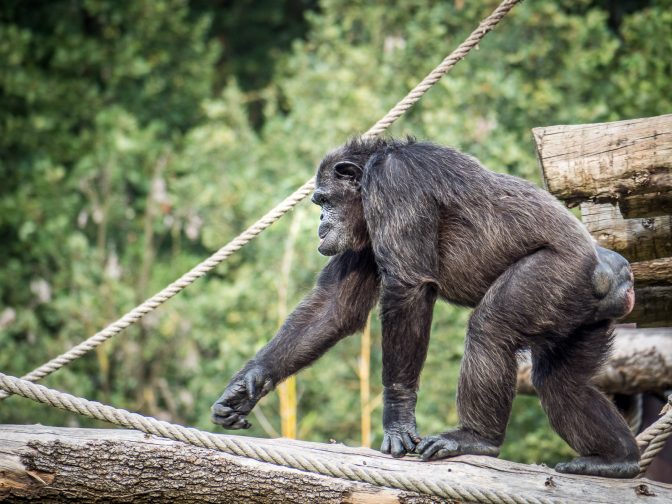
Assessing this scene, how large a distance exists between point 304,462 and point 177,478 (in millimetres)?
656

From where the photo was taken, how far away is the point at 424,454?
15.3 feet

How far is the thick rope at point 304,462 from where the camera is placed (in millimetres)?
4180

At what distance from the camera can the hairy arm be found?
5.36 m

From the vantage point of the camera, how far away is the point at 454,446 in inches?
185

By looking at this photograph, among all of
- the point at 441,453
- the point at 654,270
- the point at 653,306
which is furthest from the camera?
the point at 653,306

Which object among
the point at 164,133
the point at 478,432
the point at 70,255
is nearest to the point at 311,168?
the point at 70,255

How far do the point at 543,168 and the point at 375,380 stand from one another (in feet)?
18.5

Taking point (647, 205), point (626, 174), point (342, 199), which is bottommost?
point (342, 199)

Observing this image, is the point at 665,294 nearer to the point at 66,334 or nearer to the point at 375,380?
the point at 375,380

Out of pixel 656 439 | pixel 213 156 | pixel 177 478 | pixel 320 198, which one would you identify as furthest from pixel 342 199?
pixel 213 156

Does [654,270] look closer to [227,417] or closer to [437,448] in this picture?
[437,448]

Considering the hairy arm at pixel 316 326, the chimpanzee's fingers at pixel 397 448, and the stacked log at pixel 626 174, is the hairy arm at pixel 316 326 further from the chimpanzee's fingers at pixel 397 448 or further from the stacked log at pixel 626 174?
the stacked log at pixel 626 174


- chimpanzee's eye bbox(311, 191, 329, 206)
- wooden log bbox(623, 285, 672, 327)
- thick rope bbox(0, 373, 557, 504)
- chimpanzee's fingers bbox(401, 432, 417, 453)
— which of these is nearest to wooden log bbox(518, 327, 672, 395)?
wooden log bbox(623, 285, 672, 327)

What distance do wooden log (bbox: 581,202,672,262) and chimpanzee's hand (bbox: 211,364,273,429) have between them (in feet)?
7.42
